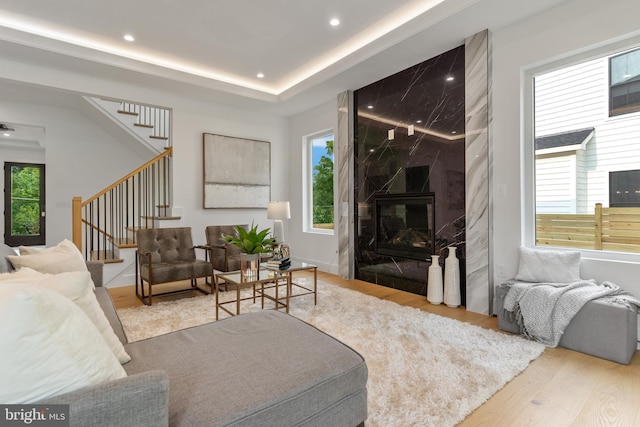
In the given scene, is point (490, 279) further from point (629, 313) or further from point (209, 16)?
point (209, 16)

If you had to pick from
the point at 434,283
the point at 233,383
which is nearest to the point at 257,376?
the point at 233,383

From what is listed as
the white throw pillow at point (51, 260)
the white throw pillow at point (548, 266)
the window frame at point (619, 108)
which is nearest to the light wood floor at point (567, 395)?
the white throw pillow at point (548, 266)

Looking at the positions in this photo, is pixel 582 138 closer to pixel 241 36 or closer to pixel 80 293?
pixel 241 36

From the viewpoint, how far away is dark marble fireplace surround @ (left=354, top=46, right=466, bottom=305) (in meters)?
3.72

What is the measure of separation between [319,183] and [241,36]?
9.06 ft

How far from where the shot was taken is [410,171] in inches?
166

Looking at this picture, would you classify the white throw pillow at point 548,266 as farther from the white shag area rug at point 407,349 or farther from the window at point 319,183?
the window at point 319,183

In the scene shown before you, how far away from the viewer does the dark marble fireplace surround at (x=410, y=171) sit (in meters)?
3.72

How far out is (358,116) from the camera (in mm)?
5000

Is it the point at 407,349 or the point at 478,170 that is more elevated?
the point at 478,170

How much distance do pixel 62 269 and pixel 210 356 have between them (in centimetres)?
148

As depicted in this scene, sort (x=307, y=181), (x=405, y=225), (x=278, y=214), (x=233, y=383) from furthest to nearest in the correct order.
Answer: (x=307, y=181), (x=278, y=214), (x=405, y=225), (x=233, y=383)

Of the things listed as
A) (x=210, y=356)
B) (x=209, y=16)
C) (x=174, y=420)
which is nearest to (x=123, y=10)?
(x=209, y=16)

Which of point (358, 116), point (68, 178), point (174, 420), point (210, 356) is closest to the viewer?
point (174, 420)
